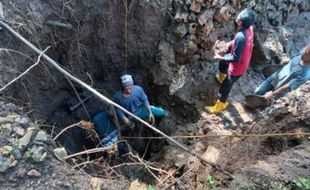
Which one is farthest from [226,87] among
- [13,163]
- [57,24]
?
[13,163]

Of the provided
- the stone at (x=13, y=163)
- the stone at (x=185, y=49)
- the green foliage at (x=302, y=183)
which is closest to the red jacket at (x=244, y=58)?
the stone at (x=185, y=49)

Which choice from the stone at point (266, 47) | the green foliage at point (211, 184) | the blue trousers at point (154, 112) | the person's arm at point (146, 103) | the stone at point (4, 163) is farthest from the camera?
the stone at point (266, 47)

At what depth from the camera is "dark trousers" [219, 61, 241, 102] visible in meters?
5.56

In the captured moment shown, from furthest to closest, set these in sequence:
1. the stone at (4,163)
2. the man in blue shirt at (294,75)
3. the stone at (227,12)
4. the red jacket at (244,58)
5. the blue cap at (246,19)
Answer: the stone at (227,12)
the red jacket at (244,58)
the blue cap at (246,19)
the man in blue shirt at (294,75)
the stone at (4,163)

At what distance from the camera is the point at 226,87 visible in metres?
5.64

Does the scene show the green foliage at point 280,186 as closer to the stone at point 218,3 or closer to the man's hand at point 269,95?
the man's hand at point 269,95

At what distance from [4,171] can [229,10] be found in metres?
4.20

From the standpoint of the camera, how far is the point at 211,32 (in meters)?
6.05

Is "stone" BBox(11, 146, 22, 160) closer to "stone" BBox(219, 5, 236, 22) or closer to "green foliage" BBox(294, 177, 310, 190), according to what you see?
"green foliage" BBox(294, 177, 310, 190)

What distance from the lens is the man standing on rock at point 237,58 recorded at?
202 inches

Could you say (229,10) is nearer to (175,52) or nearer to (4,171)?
(175,52)

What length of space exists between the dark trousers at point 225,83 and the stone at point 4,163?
3.25 meters

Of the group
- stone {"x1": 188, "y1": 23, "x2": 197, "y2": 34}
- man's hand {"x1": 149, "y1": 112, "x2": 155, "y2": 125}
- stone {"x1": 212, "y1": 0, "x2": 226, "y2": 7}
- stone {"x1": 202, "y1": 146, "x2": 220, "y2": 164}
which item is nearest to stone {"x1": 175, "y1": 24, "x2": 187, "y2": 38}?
stone {"x1": 188, "y1": 23, "x2": 197, "y2": 34}

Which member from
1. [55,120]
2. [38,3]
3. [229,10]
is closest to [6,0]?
[38,3]
